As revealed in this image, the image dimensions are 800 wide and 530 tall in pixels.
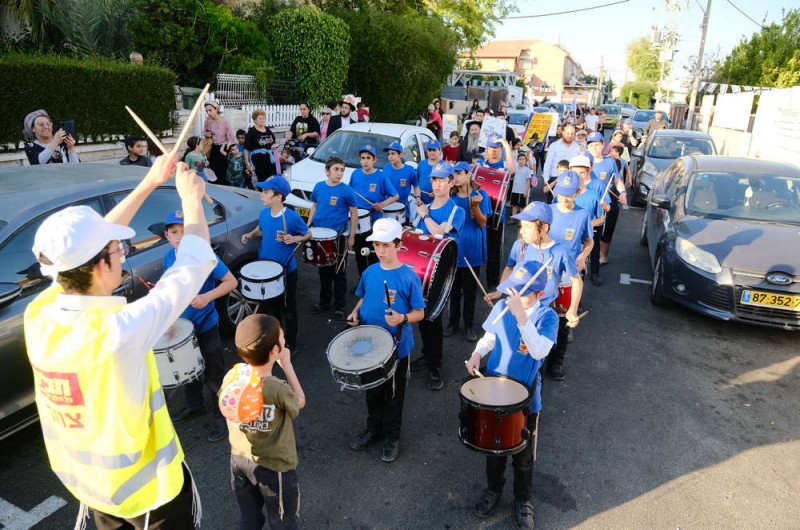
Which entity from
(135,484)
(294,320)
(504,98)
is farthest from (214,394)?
(504,98)

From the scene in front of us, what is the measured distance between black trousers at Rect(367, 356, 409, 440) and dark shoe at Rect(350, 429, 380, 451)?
13 cm

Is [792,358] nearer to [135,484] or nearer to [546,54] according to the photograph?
[135,484]

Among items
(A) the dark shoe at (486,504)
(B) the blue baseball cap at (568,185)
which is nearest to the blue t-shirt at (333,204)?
(B) the blue baseball cap at (568,185)

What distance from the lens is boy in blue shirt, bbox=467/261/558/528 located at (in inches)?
135

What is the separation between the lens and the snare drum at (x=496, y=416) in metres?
3.20

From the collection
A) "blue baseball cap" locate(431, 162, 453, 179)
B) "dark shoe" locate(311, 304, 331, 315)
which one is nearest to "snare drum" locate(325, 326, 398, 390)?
"blue baseball cap" locate(431, 162, 453, 179)

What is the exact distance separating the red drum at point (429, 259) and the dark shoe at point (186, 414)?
7.00ft

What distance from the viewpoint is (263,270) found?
5266mm

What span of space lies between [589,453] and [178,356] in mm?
3195

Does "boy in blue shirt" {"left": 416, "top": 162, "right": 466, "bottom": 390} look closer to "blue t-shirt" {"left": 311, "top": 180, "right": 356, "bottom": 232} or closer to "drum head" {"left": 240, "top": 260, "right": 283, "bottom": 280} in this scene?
"blue t-shirt" {"left": 311, "top": 180, "right": 356, "bottom": 232}

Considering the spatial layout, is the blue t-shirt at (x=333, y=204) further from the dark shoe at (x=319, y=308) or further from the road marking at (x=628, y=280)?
the road marking at (x=628, y=280)

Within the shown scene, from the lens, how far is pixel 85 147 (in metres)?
9.84

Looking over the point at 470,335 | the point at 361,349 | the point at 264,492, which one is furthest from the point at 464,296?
the point at 264,492

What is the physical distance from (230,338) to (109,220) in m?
4.06
